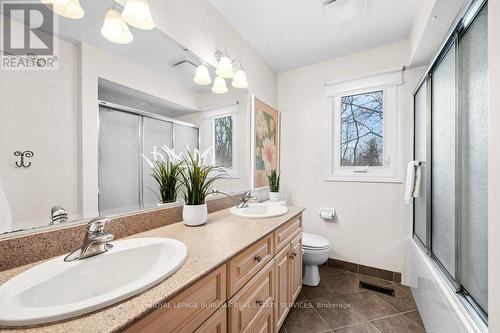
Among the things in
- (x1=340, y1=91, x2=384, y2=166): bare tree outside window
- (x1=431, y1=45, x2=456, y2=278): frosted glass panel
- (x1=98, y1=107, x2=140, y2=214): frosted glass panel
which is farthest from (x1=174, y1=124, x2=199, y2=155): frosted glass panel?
(x1=340, y1=91, x2=384, y2=166): bare tree outside window

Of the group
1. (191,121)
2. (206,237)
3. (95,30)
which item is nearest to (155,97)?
(191,121)

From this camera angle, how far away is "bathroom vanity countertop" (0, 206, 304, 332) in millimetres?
444

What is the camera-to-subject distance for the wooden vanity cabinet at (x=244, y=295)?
0.61 meters

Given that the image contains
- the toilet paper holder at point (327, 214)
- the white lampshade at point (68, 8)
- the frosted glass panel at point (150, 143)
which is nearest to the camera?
the white lampshade at point (68, 8)

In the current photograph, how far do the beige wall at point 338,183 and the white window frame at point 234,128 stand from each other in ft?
3.09

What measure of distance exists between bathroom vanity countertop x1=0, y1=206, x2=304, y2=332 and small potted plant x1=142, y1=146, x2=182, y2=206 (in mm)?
185

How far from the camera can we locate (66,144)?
0.83 metres

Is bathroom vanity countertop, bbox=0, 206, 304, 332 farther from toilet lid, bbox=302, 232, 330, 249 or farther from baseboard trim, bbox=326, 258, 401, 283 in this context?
baseboard trim, bbox=326, 258, 401, 283

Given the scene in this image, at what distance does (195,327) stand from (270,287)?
25.1 inches

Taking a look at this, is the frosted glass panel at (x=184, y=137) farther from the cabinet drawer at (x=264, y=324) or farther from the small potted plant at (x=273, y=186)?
the small potted plant at (x=273, y=186)

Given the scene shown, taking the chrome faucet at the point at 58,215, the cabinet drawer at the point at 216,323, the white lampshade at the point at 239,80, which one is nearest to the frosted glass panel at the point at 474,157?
the cabinet drawer at the point at 216,323

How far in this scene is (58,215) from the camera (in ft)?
2.65

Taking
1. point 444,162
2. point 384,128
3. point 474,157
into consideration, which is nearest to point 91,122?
point 474,157

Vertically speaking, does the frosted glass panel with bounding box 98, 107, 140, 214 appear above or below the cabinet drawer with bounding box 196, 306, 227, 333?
above
